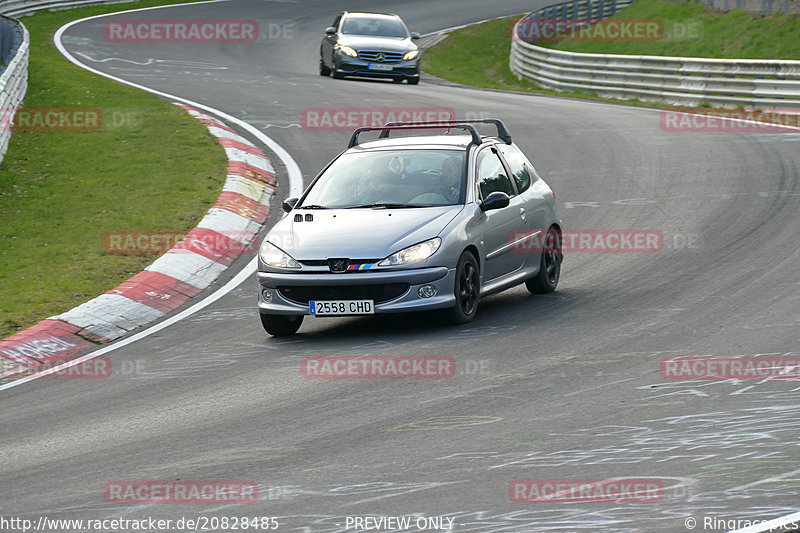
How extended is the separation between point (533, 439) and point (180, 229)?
8.14m

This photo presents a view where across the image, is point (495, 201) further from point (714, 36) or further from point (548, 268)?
point (714, 36)

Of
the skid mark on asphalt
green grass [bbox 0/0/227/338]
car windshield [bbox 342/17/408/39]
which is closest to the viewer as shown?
the skid mark on asphalt

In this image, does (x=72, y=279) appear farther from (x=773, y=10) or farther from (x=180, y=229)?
(x=773, y=10)

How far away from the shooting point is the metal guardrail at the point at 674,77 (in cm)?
2483

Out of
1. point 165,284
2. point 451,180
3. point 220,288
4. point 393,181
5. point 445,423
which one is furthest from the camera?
point 220,288

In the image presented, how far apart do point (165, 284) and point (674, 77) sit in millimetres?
17637

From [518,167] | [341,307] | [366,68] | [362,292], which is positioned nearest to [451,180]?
[518,167]

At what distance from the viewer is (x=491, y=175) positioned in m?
11.6

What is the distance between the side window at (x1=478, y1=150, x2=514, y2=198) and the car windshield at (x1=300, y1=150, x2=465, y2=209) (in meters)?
0.24

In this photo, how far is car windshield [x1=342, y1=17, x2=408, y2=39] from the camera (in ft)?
104

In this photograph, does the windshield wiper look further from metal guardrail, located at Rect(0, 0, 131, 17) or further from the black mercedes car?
metal guardrail, located at Rect(0, 0, 131, 17)

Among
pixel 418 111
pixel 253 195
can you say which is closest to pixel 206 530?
pixel 253 195

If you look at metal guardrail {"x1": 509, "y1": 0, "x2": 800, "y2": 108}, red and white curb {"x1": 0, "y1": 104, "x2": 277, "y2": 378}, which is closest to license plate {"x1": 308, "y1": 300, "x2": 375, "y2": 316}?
red and white curb {"x1": 0, "y1": 104, "x2": 277, "y2": 378}

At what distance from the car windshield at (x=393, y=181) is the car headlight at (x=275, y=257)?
75 cm
